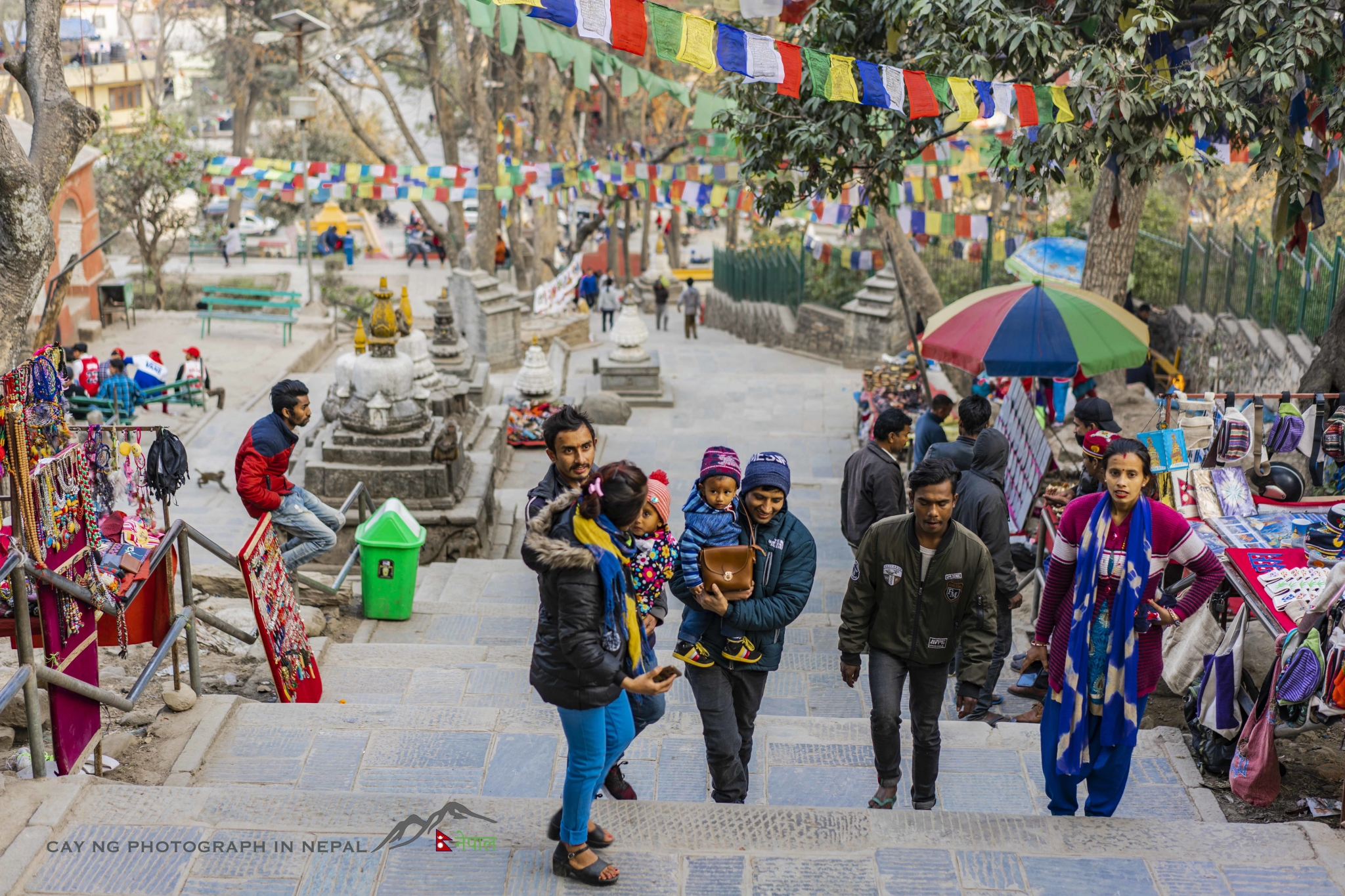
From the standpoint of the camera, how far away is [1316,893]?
379 cm

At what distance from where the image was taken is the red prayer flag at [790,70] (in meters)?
7.68

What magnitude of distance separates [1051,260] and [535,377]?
663 centimetres

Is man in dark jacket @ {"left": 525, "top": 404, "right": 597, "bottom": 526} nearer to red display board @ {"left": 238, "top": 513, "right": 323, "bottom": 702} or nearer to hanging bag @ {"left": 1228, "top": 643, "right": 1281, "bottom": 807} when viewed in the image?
red display board @ {"left": 238, "top": 513, "right": 323, "bottom": 702}

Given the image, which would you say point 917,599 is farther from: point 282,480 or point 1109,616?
point 282,480

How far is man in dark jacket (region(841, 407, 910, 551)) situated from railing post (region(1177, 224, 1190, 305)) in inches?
420

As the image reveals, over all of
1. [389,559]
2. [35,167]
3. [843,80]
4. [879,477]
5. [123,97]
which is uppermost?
[123,97]

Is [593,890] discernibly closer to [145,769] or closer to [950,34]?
[145,769]

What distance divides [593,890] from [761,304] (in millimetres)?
21051

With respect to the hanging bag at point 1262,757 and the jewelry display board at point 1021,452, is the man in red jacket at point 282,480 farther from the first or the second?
the hanging bag at point 1262,757

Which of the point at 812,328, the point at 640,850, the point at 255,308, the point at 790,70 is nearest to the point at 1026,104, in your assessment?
the point at 790,70

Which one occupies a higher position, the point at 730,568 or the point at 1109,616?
the point at 730,568

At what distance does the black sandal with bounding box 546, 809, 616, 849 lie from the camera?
3.88 metres

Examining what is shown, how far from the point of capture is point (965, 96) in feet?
26.3

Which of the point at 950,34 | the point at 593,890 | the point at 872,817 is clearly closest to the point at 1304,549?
the point at 872,817
